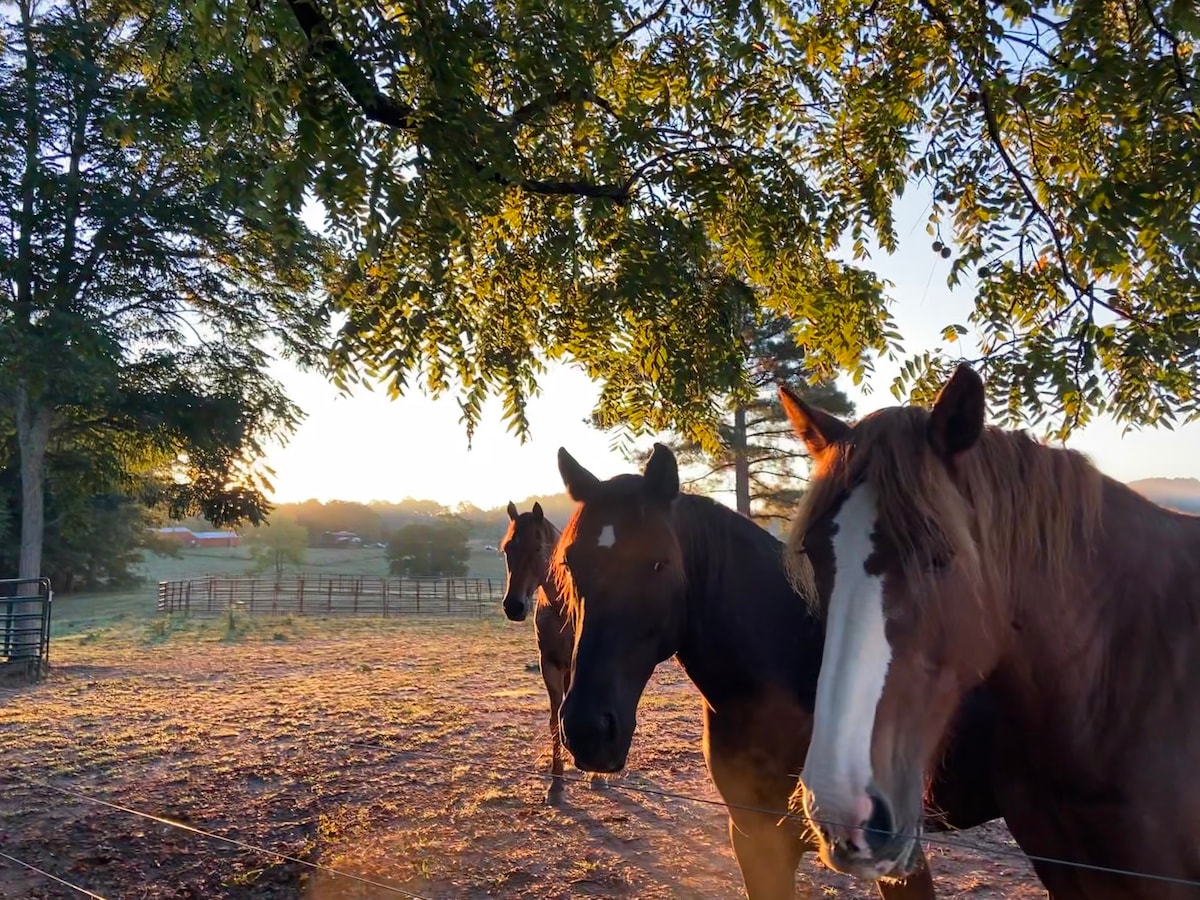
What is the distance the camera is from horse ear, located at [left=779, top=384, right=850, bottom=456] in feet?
6.38

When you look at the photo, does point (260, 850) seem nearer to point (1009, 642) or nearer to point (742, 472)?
point (1009, 642)

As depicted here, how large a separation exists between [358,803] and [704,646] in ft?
14.4

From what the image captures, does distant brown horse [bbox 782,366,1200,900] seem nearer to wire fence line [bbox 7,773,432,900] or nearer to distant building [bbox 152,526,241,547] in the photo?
wire fence line [bbox 7,773,432,900]

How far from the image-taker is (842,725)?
142 cm

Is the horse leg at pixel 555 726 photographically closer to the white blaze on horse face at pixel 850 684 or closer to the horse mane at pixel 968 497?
the horse mane at pixel 968 497

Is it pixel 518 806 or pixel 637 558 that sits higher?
pixel 637 558

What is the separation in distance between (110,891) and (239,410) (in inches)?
446

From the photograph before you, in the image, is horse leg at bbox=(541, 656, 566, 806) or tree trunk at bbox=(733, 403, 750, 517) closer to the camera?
horse leg at bbox=(541, 656, 566, 806)

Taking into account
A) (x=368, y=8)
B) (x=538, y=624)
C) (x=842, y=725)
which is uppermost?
(x=368, y=8)

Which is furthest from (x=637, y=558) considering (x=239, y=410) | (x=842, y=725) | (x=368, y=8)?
(x=239, y=410)

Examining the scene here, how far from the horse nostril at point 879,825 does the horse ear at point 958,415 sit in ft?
2.33

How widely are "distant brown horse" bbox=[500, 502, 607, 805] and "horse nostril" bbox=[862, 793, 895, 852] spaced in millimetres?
4569

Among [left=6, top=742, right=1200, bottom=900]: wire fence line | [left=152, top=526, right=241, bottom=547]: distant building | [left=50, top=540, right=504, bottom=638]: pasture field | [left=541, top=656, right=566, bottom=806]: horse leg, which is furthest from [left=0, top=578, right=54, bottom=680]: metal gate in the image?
[left=152, top=526, right=241, bottom=547]: distant building

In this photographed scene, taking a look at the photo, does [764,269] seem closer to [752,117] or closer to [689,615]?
[752,117]
